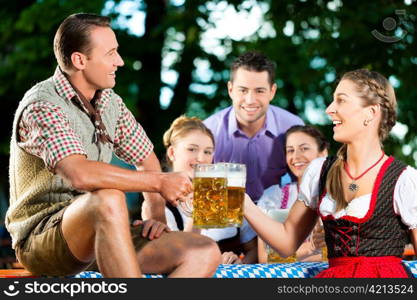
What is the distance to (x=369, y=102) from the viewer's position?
3.33 meters

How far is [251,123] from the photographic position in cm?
559

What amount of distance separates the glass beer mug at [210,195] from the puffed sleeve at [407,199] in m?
0.82

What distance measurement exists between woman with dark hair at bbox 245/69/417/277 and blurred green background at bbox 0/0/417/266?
4.23 m

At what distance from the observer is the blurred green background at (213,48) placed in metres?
7.85

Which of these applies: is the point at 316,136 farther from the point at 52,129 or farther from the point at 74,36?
the point at 52,129

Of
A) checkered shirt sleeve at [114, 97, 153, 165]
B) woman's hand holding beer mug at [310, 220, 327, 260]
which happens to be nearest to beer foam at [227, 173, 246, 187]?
checkered shirt sleeve at [114, 97, 153, 165]

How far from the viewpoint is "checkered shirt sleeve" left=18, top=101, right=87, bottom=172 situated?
3.04 metres

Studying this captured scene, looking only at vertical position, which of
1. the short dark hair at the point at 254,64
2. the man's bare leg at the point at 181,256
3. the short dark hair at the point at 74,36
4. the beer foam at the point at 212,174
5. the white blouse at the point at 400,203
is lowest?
the man's bare leg at the point at 181,256

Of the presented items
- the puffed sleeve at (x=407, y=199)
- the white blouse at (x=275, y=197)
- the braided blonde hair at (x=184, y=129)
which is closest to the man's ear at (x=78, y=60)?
the puffed sleeve at (x=407, y=199)

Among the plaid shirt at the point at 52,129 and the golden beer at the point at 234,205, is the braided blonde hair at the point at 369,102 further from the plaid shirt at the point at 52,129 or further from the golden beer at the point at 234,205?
the plaid shirt at the point at 52,129

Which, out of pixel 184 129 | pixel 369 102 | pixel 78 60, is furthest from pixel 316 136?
pixel 78 60

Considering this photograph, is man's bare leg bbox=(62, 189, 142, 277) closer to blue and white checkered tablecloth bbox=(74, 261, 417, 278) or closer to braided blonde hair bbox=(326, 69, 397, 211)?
blue and white checkered tablecloth bbox=(74, 261, 417, 278)

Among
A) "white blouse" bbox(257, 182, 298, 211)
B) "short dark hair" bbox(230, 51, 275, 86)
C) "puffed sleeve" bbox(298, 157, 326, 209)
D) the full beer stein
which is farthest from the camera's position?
"short dark hair" bbox(230, 51, 275, 86)

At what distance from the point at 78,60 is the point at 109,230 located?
948 mm
